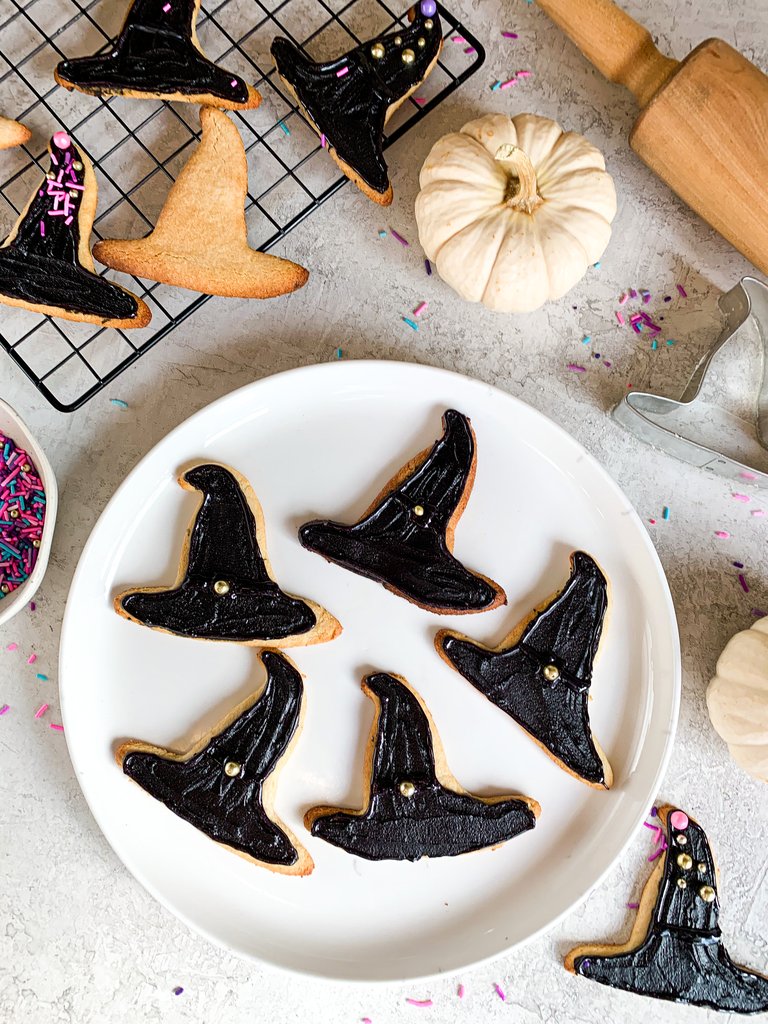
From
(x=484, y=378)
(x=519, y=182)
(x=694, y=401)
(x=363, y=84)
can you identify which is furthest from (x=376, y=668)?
(x=363, y=84)

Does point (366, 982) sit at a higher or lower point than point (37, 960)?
higher

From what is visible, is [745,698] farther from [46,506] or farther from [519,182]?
[46,506]

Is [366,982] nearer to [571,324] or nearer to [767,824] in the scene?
[767,824]

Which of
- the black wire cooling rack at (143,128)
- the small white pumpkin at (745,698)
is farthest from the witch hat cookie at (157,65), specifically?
the small white pumpkin at (745,698)

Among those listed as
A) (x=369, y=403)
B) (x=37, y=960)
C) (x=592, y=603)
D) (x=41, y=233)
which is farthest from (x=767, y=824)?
(x=41, y=233)

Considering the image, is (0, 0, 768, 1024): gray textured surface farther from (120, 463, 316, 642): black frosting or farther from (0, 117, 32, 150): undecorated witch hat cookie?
(0, 117, 32, 150): undecorated witch hat cookie

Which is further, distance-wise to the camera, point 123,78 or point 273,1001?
point 273,1001

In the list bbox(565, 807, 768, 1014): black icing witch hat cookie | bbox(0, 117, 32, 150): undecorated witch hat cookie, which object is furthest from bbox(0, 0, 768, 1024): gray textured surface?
bbox(0, 117, 32, 150): undecorated witch hat cookie
